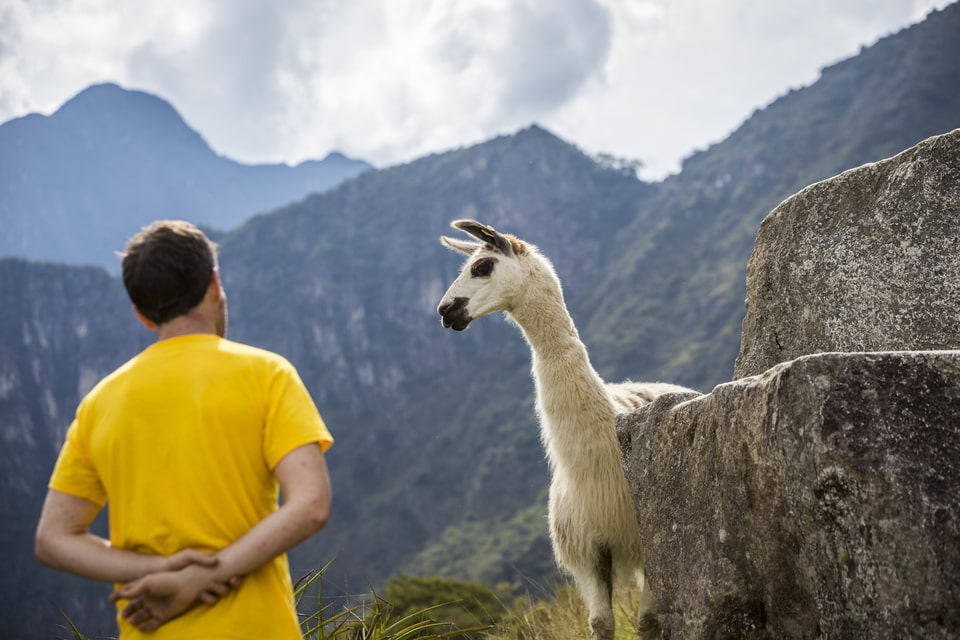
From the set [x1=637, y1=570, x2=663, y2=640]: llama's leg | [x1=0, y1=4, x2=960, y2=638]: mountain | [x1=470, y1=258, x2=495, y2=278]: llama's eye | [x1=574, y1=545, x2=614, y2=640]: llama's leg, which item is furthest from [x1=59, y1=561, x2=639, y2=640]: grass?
[x1=0, y1=4, x2=960, y2=638]: mountain

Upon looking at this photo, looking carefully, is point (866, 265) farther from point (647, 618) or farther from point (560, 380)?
point (647, 618)

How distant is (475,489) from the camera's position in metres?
116

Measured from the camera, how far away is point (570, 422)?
5.04 metres

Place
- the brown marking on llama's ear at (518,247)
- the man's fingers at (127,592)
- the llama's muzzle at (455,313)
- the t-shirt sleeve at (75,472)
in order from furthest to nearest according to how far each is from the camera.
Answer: the brown marking on llama's ear at (518,247), the llama's muzzle at (455,313), the t-shirt sleeve at (75,472), the man's fingers at (127,592)

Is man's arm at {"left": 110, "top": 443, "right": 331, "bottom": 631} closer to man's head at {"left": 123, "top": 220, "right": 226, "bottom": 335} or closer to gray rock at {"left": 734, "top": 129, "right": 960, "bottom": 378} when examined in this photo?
man's head at {"left": 123, "top": 220, "right": 226, "bottom": 335}

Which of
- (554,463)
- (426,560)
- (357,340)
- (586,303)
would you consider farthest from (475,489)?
(554,463)

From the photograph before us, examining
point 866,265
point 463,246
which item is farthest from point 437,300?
point 866,265

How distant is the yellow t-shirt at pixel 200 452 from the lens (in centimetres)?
217

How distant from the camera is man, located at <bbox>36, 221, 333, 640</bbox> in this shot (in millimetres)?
2115

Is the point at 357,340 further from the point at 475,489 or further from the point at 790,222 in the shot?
the point at 790,222

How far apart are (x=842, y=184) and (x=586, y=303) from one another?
137 metres

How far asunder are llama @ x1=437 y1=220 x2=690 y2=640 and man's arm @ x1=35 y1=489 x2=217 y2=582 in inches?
129

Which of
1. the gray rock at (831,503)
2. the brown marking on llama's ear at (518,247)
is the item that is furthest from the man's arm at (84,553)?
the brown marking on llama's ear at (518,247)

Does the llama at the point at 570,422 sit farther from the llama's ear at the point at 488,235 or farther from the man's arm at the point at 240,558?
the man's arm at the point at 240,558
